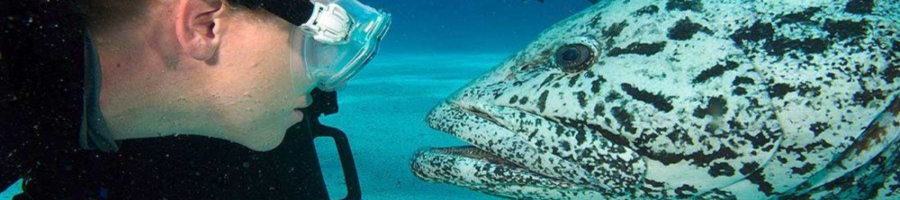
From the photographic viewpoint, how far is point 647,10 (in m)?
2.22

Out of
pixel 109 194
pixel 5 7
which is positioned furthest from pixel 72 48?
pixel 109 194

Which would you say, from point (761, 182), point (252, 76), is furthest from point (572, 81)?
point (252, 76)

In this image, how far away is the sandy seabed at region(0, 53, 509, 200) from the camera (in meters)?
4.48

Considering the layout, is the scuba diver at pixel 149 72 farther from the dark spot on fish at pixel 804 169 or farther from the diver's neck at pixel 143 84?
the dark spot on fish at pixel 804 169

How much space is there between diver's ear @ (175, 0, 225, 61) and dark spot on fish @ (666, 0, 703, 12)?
1632 mm

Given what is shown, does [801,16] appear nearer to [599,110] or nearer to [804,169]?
[804,169]

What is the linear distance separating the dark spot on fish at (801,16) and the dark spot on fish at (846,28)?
0.06m

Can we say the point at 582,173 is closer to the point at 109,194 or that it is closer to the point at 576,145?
the point at 576,145

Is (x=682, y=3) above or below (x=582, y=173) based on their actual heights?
above

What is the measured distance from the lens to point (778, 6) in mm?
2037

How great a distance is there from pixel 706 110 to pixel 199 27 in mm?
1682

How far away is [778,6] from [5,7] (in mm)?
2324

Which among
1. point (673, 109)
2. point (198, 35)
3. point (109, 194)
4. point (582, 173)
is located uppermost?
point (673, 109)

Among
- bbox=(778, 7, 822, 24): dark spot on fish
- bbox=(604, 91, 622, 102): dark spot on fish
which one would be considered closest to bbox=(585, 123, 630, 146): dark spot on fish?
bbox=(604, 91, 622, 102): dark spot on fish
